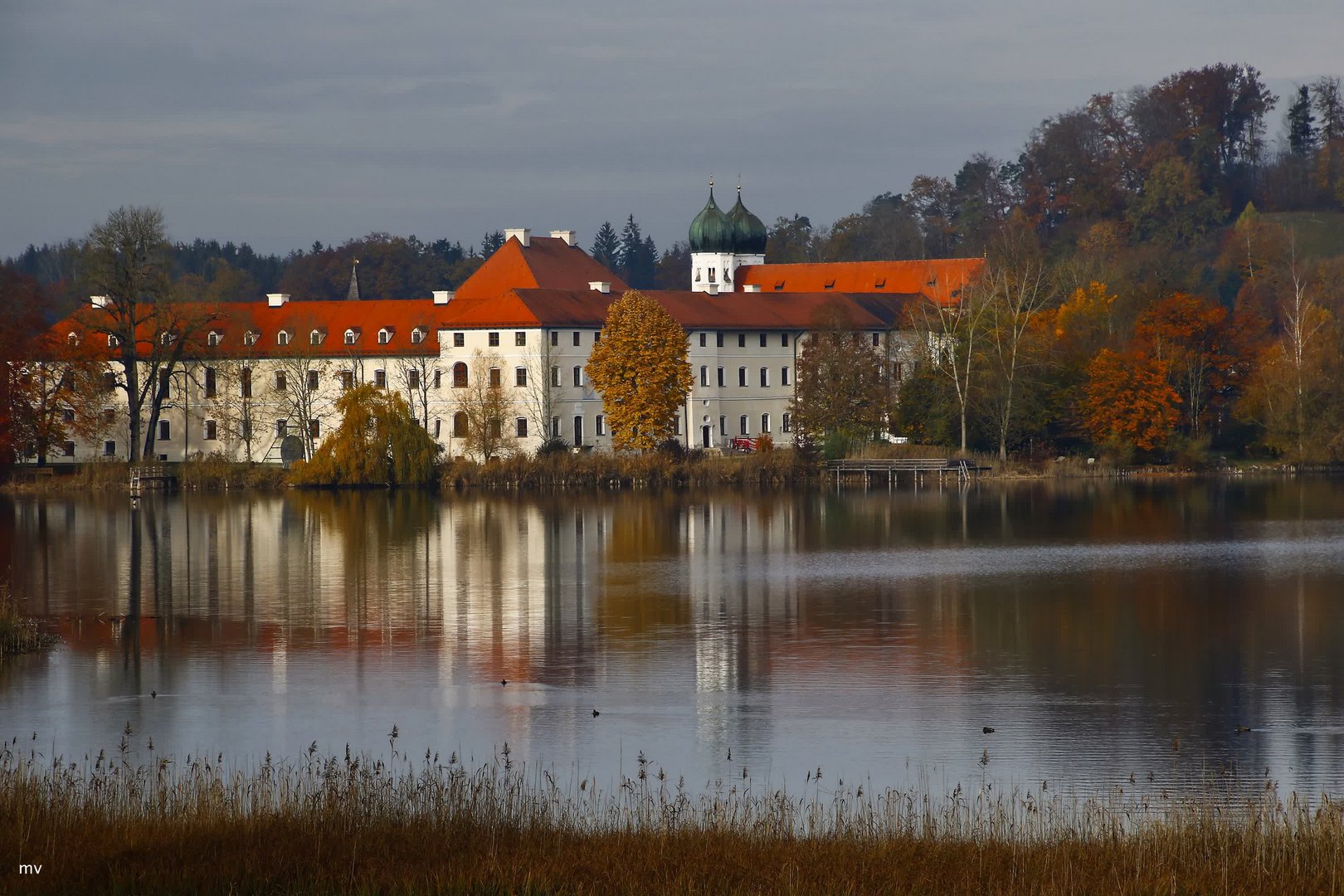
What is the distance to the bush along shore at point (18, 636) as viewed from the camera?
24109 mm

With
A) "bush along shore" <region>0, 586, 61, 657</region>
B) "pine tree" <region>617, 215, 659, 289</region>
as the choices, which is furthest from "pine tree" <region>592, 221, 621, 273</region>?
"bush along shore" <region>0, 586, 61, 657</region>

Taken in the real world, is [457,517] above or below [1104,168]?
below

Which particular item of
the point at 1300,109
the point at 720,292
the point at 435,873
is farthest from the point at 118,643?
the point at 1300,109

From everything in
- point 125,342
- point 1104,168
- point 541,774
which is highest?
point 1104,168

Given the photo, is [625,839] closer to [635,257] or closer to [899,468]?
[899,468]

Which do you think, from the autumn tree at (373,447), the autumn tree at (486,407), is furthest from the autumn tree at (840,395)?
the autumn tree at (373,447)

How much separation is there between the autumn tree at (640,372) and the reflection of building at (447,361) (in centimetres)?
455

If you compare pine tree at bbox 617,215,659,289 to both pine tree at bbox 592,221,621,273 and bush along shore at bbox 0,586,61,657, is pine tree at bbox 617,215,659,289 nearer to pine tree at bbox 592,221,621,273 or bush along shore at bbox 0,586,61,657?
pine tree at bbox 592,221,621,273

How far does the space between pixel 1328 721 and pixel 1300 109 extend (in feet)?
373

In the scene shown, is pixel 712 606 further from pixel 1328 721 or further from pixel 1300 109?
pixel 1300 109

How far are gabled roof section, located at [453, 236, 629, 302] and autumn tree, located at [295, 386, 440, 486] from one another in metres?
17.5

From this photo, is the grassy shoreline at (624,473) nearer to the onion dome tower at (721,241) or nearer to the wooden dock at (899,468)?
the wooden dock at (899,468)

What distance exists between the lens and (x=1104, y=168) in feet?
357

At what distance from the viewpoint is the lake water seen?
703 inches
